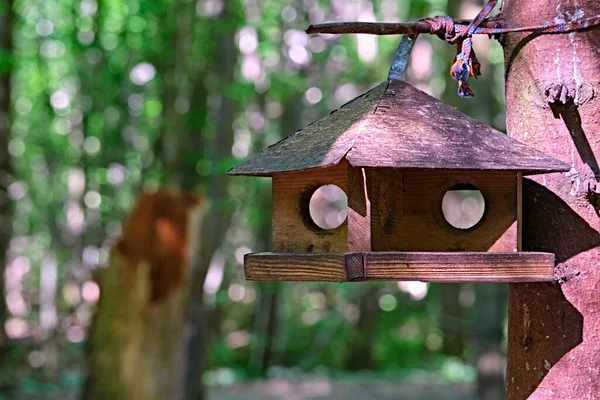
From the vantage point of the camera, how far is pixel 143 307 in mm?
6086

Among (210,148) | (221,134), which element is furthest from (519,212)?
(210,148)

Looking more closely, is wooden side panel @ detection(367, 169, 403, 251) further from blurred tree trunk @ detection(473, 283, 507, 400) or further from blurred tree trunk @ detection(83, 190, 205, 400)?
blurred tree trunk @ detection(473, 283, 507, 400)

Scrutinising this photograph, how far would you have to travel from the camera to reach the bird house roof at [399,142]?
76.7 inches

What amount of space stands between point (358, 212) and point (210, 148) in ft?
24.6

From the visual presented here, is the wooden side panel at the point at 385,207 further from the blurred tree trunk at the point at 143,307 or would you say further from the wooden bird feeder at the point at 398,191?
→ the blurred tree trunk at the point at 143,307

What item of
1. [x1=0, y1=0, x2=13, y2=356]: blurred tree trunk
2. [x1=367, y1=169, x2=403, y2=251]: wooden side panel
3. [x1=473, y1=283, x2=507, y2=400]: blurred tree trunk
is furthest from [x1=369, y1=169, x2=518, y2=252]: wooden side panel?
[x1=0, y1=0, x2=13, y2=356]: blurred tree trunk

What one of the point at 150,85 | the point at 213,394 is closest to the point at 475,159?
the point at 213,394

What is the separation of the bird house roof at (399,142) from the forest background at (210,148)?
16.5ft

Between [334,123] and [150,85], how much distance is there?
1018 cm

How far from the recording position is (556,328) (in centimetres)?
204

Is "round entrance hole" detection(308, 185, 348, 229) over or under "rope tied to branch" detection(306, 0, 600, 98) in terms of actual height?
under

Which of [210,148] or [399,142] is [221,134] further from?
[399,142]

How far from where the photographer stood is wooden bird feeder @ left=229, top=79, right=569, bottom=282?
196 centimetres

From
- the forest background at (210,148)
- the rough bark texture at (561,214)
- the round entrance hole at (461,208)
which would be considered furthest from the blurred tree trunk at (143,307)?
the round entrance hole at (461,208)
